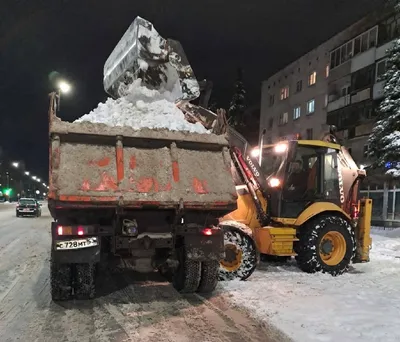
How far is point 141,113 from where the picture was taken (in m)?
6.99

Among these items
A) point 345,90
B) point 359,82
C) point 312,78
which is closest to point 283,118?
point 312,78

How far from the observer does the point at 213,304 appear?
6090 mm

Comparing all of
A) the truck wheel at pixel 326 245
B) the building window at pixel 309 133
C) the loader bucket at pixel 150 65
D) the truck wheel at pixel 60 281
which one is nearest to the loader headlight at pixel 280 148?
the truck wheel at pixel 326 245

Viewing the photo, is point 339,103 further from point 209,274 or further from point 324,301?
point 209,274

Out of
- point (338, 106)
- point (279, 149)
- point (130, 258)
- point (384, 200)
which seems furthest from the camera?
point (338, 106)

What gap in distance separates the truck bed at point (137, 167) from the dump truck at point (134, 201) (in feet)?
0.04

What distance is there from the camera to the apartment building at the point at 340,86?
93.8ft

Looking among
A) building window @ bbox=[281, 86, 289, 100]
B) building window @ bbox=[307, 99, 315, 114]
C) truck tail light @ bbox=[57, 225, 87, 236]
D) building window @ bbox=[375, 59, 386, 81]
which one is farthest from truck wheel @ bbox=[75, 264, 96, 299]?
building window @ bbox=[281, 86, 289, 100]

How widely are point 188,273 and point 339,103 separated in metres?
29.1

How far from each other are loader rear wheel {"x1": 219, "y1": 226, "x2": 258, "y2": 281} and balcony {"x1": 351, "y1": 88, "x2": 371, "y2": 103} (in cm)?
2492

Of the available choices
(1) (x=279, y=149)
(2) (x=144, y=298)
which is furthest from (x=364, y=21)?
(2) (x=144, y=298)

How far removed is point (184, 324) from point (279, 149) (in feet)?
15.9

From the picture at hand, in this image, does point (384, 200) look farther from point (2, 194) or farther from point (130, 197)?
point (2, 194)

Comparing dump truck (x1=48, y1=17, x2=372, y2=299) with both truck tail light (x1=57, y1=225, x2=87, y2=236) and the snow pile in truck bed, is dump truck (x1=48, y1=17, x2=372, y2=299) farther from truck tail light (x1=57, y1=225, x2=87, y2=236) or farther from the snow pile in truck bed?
the snow pile in truck bed
